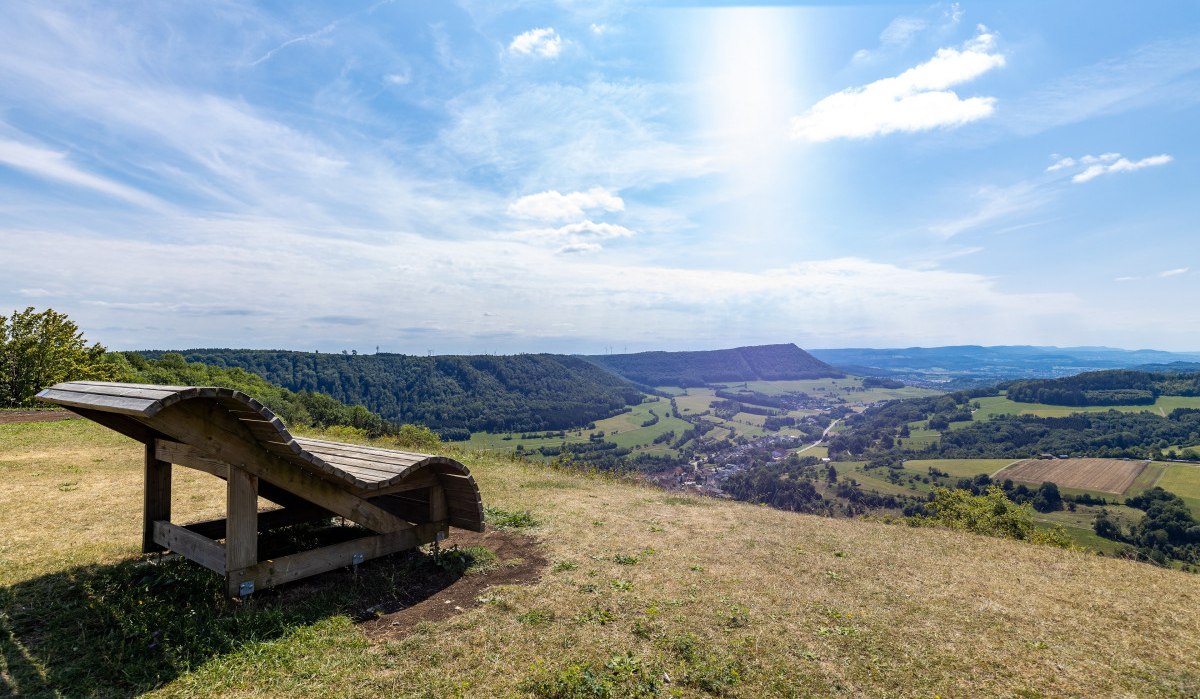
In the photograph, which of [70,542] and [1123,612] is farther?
[70,542]

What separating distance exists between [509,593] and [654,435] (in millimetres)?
95283

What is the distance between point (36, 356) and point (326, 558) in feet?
105

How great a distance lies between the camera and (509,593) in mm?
5973

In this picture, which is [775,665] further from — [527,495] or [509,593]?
[527,495]

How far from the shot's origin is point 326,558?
5930mm

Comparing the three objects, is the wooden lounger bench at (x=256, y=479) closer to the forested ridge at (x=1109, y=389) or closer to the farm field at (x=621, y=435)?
the farm field at (x=621, y=435)

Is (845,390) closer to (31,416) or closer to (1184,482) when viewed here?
(1184,482)

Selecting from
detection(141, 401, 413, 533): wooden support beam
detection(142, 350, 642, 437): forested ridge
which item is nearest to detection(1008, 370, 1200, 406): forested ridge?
detection(142, 350, 642, 437): forested ridge

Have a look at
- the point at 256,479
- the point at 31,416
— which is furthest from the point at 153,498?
the point at 31,416

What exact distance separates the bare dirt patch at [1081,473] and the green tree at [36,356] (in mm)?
82723

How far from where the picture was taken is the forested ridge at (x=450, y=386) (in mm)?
91375

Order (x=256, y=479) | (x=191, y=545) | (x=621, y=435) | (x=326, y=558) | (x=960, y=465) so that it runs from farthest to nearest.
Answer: (x=621, y=435)
(x=960, y=465)
(x=326, y=558)
(x=191, y=545)
(x=256, y=479)

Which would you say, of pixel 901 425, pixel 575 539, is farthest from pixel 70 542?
pixel 901 425

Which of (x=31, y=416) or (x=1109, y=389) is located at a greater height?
(x=31, y=416)
